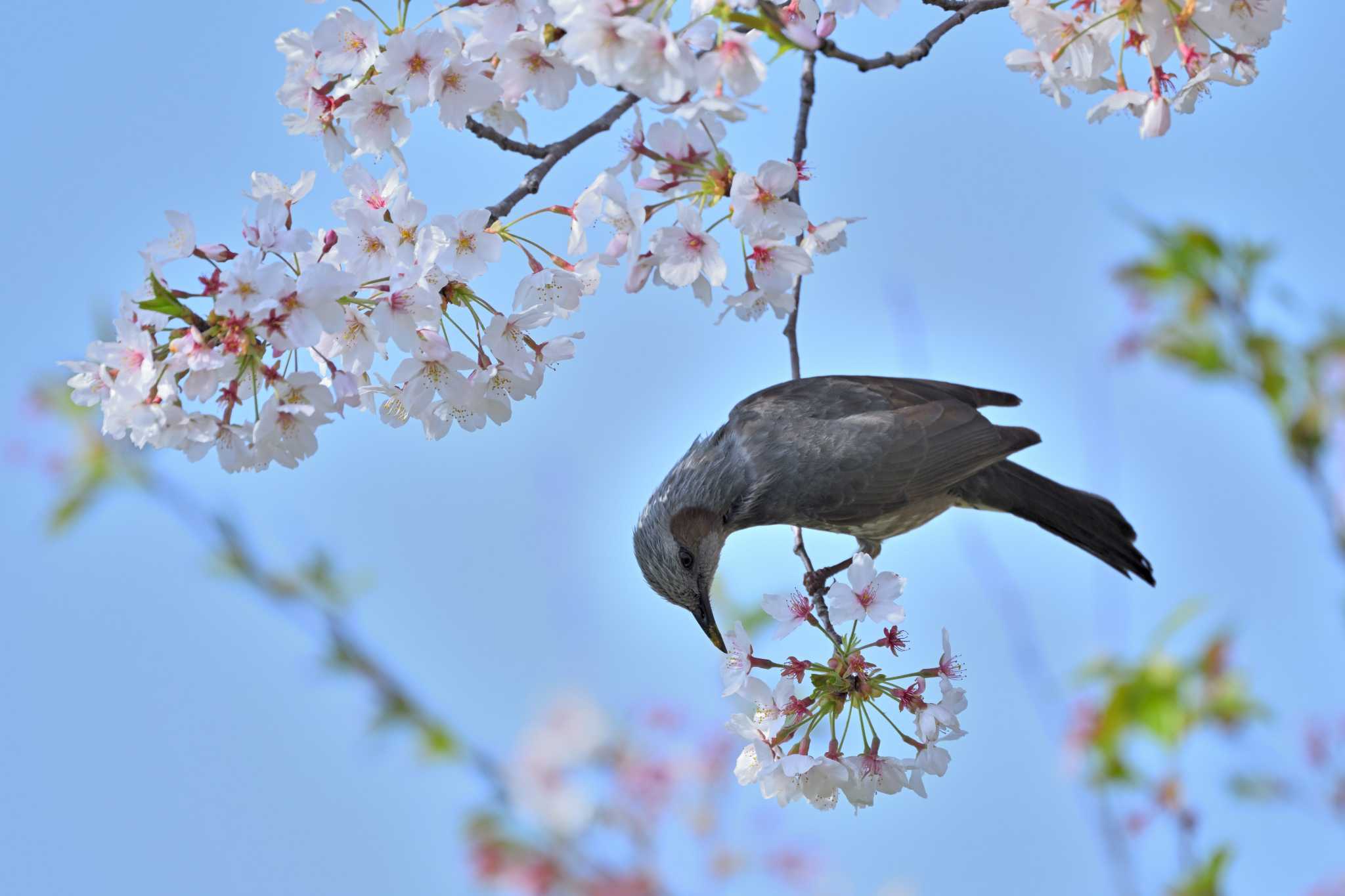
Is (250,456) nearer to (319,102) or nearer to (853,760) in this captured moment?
(319,102)

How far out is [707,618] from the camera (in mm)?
2877

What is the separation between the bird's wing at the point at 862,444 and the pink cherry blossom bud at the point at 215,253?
1489 millimetres

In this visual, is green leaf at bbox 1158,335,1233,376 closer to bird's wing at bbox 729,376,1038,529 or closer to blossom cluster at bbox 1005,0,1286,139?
bird's wing at bbox 729,376,1038,529

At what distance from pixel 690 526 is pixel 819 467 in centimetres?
37

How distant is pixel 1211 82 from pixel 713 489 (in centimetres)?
147

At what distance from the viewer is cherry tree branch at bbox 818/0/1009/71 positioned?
6.39 feet

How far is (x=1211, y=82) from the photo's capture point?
204 centimetres

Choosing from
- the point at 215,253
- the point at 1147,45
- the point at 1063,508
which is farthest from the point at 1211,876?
the point at 215,253

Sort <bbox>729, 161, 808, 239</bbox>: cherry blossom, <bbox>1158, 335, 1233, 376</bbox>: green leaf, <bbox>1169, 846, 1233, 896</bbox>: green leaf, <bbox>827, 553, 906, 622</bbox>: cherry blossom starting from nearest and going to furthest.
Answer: <bbox>729, 161, 808, 239</bbox>: cherry blossom → <bbox>827, 553, 906, 622</bbox>: cherry blossom → <bbox>1169, 846, 1233, 896</bbox>: green leaf → <bbox>1158, 335, 1233, 376</bbox>: green leaf

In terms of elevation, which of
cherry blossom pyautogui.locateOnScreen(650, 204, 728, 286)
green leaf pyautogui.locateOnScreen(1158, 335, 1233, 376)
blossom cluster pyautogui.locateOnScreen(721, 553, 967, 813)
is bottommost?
blossom cluster pyautogui.locateOnScreen(721, 553, 967, 813)

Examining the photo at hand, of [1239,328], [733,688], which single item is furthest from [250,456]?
[1239,328]

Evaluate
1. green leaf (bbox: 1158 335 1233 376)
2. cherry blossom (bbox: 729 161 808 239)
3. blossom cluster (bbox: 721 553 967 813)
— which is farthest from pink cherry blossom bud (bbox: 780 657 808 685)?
green leaf (bbox: 1158 335 1233 376)

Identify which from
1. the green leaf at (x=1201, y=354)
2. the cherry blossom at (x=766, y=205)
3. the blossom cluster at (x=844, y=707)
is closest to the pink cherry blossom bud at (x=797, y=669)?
the blossom cluster at (x=844, y=707)

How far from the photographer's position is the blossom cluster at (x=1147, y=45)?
1963 millimetres
